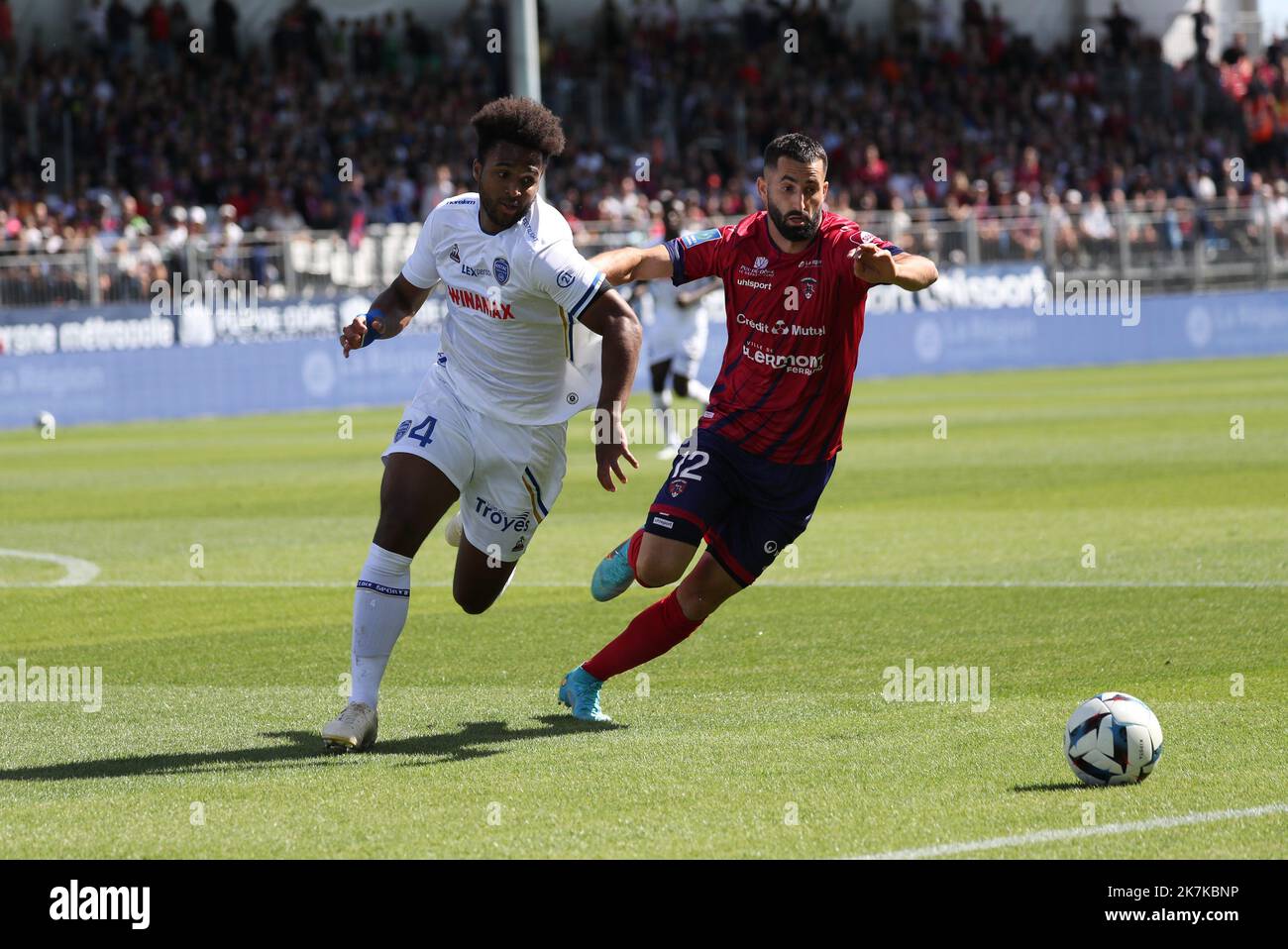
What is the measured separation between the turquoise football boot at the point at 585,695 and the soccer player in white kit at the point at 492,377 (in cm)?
66

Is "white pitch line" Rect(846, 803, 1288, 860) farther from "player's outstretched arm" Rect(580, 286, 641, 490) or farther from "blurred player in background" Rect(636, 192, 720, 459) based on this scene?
"blurred player in background" Rect(636, 192, 720, 459)

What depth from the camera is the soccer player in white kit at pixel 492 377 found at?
7.20m

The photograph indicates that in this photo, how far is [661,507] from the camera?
7.38m

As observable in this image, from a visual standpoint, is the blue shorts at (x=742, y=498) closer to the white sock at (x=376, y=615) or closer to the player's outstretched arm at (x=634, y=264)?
the player's outstretched arm at (x=634, y=264)

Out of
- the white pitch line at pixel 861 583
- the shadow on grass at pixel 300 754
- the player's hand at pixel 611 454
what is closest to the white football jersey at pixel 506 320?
the player's hand at pixel 611 454

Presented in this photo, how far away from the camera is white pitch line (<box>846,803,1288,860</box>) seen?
517cm

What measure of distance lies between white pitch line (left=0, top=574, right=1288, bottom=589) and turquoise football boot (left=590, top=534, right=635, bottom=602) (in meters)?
3.15

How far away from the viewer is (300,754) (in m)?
6.86

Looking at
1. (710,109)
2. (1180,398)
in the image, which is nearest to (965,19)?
(710,109)

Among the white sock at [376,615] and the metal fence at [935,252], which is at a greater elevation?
the metal fence at [935,252]

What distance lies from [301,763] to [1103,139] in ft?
124
